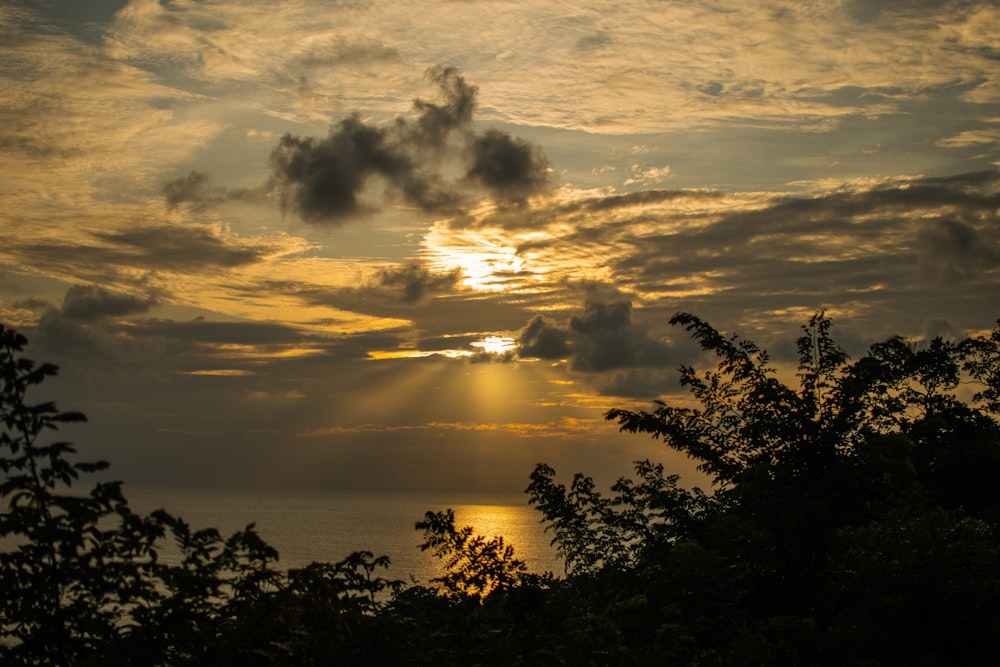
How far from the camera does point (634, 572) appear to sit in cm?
1537

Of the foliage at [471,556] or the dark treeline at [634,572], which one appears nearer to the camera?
the dark treeline at [634,572]

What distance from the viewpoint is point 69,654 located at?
567 centimetres

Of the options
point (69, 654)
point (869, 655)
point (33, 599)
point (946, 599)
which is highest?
point (33, 599)

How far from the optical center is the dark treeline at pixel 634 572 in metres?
5.64

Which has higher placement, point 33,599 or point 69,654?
point 33,599

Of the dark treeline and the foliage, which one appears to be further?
the foliage

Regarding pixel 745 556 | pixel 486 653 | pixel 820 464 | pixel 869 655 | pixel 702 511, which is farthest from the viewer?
pixel 702 511

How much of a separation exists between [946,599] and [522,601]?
17.2 ft

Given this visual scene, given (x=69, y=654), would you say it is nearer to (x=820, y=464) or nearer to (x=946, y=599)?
(x=946, y=599)

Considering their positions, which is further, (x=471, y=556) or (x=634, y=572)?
(x=634, y=572)

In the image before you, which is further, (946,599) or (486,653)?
(946,599)

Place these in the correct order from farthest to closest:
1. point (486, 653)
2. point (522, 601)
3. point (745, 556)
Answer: point (745, 556), point (522, 601), point (486, 653)

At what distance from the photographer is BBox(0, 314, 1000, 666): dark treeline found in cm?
564

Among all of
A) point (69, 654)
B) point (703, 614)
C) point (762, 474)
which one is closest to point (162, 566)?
point (69, 654)
